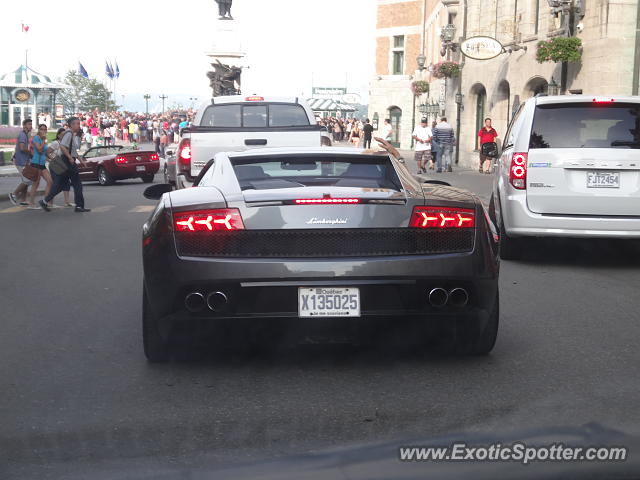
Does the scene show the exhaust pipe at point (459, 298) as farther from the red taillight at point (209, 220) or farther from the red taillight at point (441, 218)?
the red taillight at point (209, 220)

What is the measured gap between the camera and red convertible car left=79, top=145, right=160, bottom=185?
3034 centimetres

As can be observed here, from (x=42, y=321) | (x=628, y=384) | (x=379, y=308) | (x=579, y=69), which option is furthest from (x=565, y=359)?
(x=579, y=69)

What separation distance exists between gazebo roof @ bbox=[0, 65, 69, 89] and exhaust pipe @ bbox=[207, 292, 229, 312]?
71151 mm

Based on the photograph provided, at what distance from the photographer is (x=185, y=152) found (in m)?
16.8

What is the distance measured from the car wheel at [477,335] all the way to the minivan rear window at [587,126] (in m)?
4.95

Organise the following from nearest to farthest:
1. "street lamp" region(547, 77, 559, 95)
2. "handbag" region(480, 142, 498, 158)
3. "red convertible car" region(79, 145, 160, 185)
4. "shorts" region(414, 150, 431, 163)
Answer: "handbag" region(480, 142, 498, 158)
"street lamp" region(547, 77, 559, 95)
"red convertible car" region(79, 145, 160, 185)
"shorts" region(414, 150, 431, 163)

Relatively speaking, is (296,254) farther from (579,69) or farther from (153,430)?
(579,69)

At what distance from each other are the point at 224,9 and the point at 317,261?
73.9 metres

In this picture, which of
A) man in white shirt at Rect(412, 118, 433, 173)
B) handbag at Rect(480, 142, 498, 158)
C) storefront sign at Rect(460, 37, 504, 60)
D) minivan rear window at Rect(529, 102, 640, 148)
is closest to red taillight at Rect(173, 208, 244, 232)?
minivan rear window at Rect(529, 102, 640, 148)

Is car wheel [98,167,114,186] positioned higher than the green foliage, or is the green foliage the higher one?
the green foliage

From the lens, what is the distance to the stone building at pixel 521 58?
25172 mm

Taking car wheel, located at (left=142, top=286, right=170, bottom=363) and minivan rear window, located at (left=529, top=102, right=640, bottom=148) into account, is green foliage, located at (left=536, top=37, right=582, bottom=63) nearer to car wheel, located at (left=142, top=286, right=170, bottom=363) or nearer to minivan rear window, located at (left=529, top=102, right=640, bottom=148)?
minivan rear window, located at (left=529, top=102, right=640, bottom=148)

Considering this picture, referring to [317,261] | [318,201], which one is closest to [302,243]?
[317,261]

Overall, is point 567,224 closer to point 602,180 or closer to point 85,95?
point 602,180
